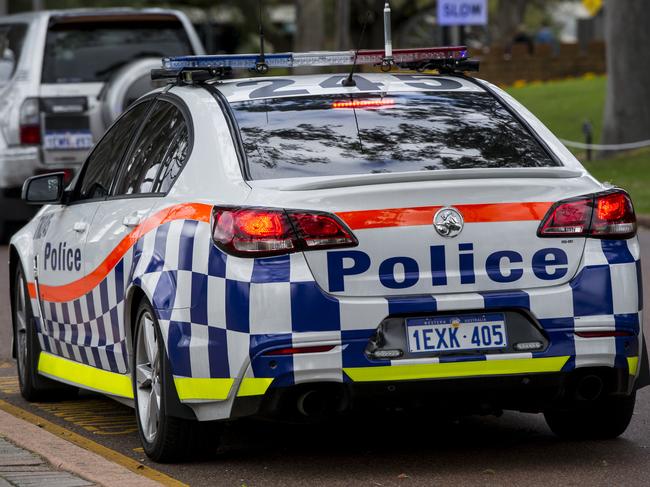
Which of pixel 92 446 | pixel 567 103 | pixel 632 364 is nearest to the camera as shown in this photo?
pixel 632 364

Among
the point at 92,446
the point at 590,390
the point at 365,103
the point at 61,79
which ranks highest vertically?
the point at 365,103

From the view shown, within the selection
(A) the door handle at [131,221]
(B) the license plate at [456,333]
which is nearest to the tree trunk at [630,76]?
(A) the door handle at [131,221]

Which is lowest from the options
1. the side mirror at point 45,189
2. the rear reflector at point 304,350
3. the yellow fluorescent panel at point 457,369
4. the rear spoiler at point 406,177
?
the yellow fluorescent panel at point 457,369

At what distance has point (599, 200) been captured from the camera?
6316 mm

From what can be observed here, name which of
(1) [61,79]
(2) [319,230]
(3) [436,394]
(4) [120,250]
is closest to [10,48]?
(1) [61,79]

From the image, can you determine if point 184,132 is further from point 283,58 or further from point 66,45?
point 66,45

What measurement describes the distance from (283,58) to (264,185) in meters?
1.17

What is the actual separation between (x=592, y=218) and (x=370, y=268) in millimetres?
856

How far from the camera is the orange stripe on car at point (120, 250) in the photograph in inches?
250

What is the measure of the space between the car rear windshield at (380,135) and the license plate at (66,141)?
1025 cm

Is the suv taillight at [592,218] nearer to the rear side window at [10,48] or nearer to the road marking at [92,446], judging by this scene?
the road marking at [92,446]

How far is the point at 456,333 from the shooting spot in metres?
6.12

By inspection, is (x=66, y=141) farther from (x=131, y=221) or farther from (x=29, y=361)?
(x=131, y=221)

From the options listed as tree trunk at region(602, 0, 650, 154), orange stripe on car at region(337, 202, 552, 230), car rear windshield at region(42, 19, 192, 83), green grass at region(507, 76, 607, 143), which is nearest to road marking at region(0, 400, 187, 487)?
orange stripe on car at region(337, 202, 552, 230)
